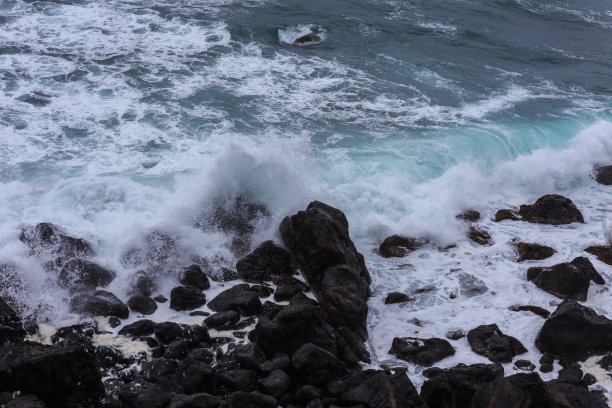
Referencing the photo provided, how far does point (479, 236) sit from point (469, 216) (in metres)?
0.76

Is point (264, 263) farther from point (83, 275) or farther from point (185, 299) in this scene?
point (83, 275)

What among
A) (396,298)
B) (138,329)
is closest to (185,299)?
(138,329)

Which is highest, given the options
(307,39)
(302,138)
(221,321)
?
(307,39)

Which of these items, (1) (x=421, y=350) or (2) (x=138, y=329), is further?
(1) (x=421, y=350)

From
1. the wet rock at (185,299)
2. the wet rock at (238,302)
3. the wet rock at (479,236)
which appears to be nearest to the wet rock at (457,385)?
the wet rock at (238,302)

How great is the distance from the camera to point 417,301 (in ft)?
30.2

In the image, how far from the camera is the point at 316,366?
22.8 feet

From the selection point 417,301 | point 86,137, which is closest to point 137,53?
point 86,137

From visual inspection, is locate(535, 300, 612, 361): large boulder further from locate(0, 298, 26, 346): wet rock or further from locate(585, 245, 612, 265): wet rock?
locate(0, 298, 26, 346): wet rock

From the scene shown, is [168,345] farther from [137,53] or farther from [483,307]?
Answer: [137,53]

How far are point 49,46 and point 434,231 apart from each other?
12.5 m

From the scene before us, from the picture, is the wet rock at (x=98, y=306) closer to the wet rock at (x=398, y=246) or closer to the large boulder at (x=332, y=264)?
the large boulder at (x=332, y=264)

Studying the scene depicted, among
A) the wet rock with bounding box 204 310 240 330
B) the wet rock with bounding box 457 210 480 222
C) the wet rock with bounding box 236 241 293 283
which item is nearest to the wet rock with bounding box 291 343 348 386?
the wet rock with bounding box 204 310 240 330

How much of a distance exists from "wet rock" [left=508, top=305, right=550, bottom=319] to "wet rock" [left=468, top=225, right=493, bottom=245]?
2032mm
